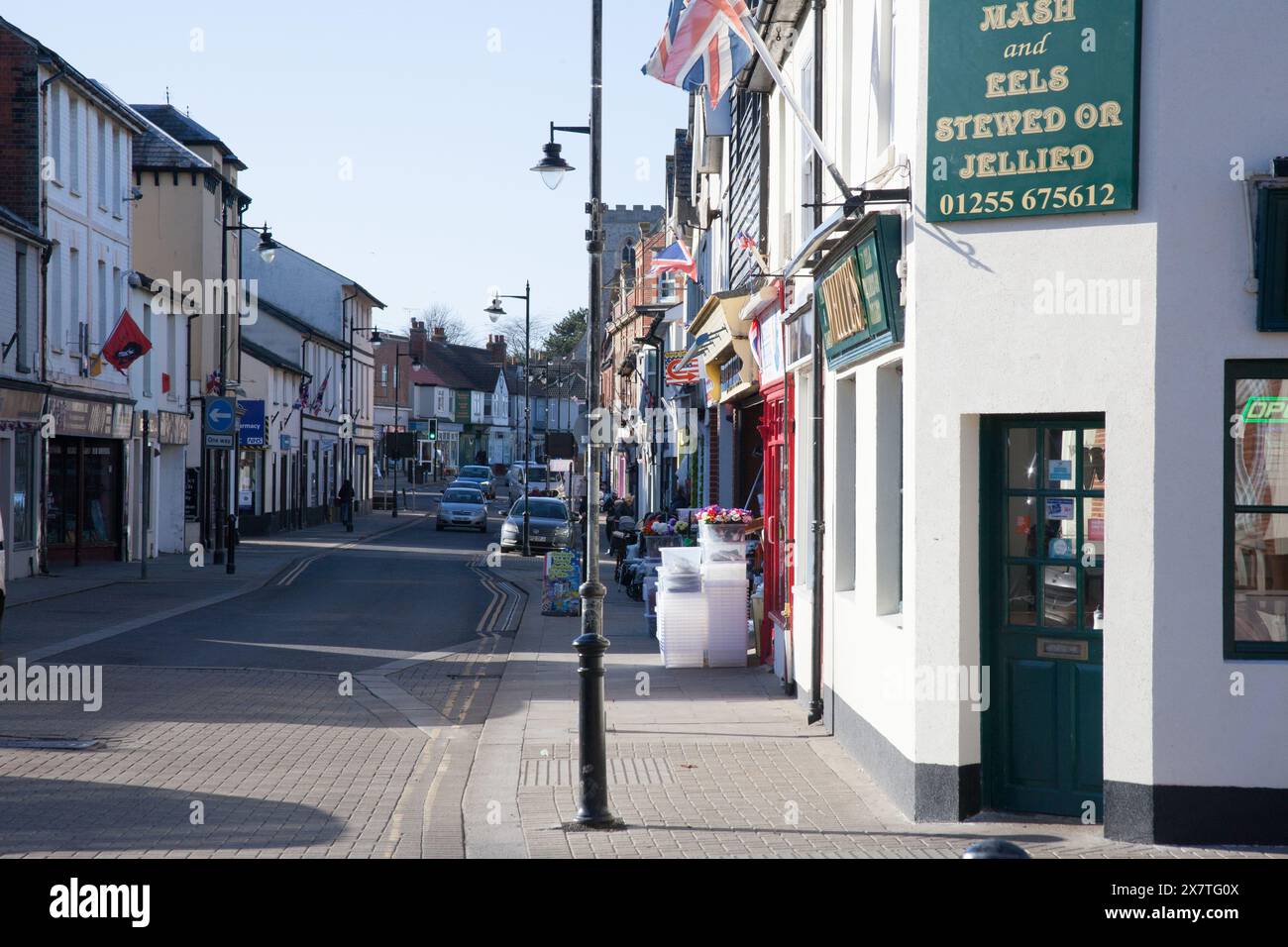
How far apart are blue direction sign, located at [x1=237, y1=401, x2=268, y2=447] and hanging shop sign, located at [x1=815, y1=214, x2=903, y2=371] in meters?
→ 34.9

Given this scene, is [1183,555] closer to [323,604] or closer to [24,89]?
[323,604]

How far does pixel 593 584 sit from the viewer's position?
9023 mm

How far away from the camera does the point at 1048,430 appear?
8.49 metres

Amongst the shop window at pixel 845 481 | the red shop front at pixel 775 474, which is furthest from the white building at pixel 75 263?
the shop window at pixel 845 481

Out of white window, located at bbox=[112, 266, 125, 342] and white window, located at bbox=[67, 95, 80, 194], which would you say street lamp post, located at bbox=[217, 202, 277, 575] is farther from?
white window, located at bbox=[67, 95, 80, 194]

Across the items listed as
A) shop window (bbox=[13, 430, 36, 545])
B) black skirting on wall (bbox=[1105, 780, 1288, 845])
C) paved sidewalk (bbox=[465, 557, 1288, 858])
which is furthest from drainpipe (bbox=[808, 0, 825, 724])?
shop window (bbox=[13, 430, 36, 545])

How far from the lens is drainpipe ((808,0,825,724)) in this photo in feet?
39.1

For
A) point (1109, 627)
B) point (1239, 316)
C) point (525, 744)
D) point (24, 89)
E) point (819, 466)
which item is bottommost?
point (525, 744)

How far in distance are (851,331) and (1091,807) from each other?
3720mm

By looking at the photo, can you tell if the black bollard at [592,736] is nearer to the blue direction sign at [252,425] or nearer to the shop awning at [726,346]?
the shop awning at [726,346]

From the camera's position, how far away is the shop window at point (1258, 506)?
7785mm

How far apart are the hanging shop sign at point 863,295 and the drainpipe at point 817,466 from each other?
0.61m

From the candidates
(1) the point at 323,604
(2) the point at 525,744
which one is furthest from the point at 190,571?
(2) the point at 525,744

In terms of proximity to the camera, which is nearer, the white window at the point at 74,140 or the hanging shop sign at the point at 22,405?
the hanging shop sign at the point at 22,405
